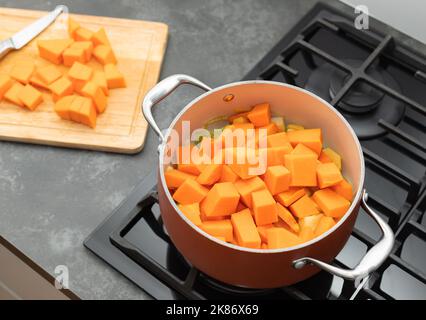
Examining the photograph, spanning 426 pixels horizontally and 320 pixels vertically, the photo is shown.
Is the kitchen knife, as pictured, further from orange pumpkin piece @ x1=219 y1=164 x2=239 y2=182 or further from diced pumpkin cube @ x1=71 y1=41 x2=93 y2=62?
orange pumpkin piece @ x1=219 y1=164 x2=239 y2=182

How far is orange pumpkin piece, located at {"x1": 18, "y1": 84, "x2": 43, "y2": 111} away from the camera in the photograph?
3.86ft

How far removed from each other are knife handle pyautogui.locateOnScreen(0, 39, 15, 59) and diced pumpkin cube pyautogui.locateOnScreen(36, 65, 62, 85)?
0.09 meters

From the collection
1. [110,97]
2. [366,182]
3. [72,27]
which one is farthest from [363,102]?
[72,27]

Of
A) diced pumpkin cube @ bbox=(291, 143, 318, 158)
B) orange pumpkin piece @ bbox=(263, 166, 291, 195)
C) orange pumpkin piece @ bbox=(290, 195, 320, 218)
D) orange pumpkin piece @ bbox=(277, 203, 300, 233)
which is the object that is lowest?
orange pumpkin piece @ bbox=(277, 203, 300, 233)

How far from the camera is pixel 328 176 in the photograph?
37.8 inches

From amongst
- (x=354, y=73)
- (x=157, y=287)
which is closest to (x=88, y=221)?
A: (x=157, y=287)

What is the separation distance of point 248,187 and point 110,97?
392mm

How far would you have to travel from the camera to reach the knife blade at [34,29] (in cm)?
126

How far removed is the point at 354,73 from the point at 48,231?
0.58 metres

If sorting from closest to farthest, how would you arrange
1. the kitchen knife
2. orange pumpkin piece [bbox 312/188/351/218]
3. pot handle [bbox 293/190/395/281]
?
pot handle [bbox 293/190/395/281], orange pumpkin piece [bbox 312/188/351/218], the kitchen knife

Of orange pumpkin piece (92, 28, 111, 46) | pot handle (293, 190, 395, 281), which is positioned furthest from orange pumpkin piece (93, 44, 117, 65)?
pot handle (293, 190, 395, 281)

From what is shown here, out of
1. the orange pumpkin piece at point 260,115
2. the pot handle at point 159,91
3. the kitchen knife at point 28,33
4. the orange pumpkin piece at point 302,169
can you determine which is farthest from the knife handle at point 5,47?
the orange pumpkin piece at point 302,169

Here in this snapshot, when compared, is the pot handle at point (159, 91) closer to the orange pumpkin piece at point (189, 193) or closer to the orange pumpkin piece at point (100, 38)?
the orange pumpkin piece at point (189, 193)

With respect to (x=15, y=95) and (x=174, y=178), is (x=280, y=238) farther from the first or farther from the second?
(x=15, y=95)
